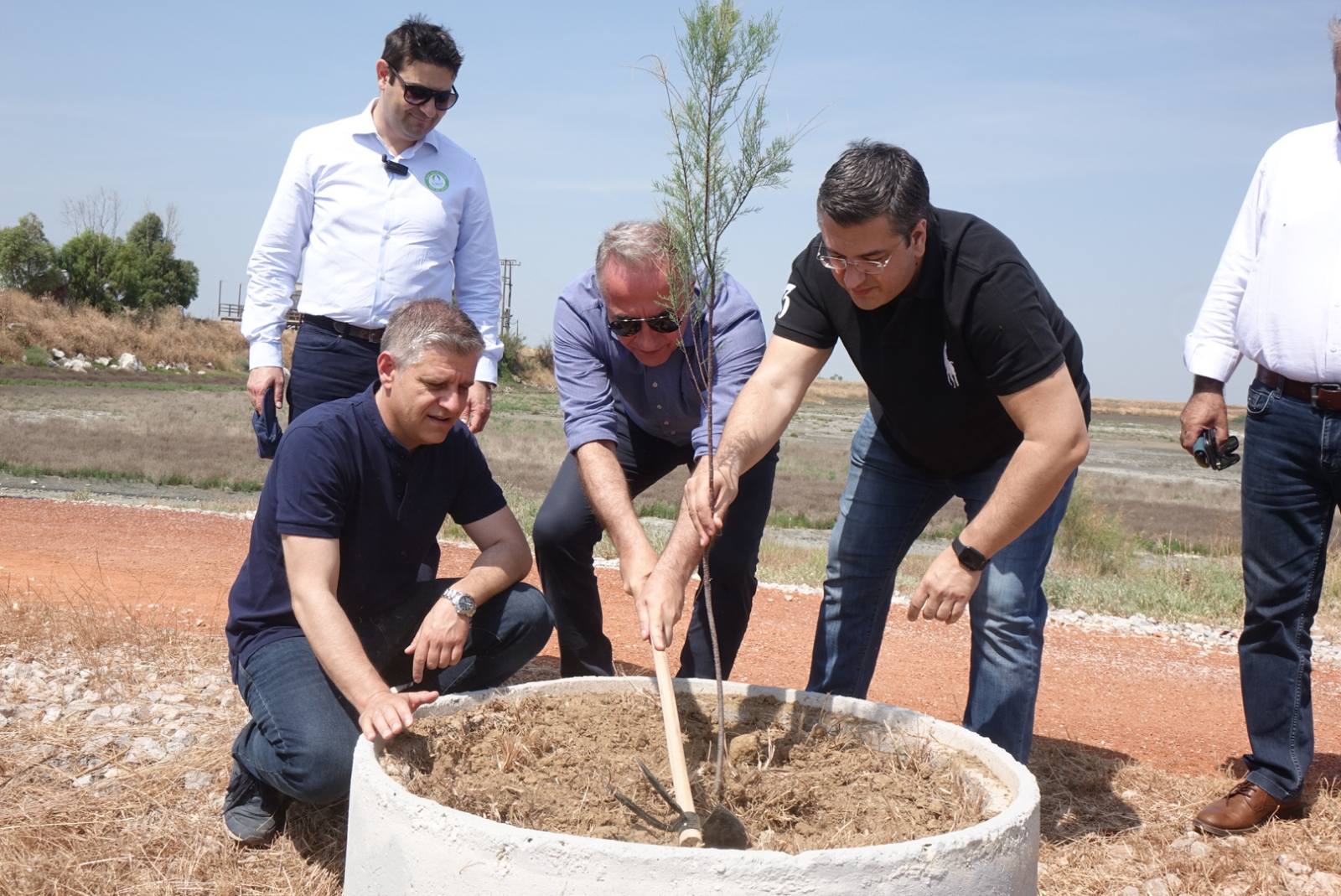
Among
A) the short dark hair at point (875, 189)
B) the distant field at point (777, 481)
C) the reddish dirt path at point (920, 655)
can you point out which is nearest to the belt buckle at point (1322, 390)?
the short dark hair at point (875, 189)

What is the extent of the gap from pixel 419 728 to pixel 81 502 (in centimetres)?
843

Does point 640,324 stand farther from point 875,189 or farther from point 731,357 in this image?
point 875,189

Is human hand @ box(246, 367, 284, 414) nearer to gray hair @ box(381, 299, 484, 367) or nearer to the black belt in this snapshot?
the black belt

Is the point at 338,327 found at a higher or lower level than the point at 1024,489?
higher

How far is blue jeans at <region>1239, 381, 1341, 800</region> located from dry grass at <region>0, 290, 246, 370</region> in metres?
38.9

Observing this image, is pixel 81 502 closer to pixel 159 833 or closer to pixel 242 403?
pixel 159 833

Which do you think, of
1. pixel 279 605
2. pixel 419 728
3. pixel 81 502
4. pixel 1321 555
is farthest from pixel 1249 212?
pixel 81 502

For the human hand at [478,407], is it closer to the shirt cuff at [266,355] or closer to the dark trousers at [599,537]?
the dark trousers at [599,537]

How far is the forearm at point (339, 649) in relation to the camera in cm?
281

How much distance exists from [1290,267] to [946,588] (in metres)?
1.52

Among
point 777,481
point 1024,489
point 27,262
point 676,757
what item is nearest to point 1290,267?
point 1024,489

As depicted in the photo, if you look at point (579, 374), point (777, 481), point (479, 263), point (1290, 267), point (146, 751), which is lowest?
point (777, 481)

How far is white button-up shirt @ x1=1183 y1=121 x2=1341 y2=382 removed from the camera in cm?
329

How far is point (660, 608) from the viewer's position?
9.14ft
